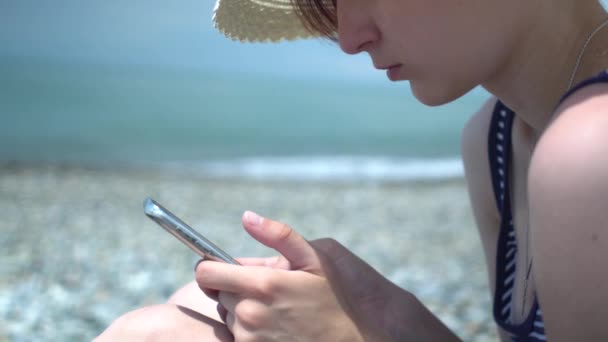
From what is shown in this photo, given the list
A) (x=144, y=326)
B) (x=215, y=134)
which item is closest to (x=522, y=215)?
(x=144, y=326)

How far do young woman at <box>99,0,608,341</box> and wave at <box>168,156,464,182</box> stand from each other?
9.40m

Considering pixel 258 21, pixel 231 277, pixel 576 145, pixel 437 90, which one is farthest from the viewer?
pixel 258 21

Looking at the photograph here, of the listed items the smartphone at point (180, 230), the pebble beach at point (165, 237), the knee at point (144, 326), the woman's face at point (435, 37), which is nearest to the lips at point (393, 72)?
the woman's face at point (435, 37)

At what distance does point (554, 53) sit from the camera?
45.0 inches

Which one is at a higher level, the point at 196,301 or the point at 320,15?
the point at 320,15

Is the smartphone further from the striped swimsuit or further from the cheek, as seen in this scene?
the striped swimsuit

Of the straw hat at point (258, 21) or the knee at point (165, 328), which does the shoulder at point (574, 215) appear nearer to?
the knee at point (165, 328)

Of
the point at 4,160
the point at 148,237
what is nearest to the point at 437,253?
the point at 148,237

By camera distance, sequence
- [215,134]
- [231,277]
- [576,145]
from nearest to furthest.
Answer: [576,145]
[231,277]
[215,134]

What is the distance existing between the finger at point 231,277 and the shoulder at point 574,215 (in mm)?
404

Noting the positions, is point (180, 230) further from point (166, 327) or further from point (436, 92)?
point (436, 92)

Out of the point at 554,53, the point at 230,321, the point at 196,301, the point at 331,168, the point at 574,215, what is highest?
the point at 554,53

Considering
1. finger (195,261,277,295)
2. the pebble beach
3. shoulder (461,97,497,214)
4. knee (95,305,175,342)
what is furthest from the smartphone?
the pebble beach

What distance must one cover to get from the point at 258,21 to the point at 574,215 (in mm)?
1127
